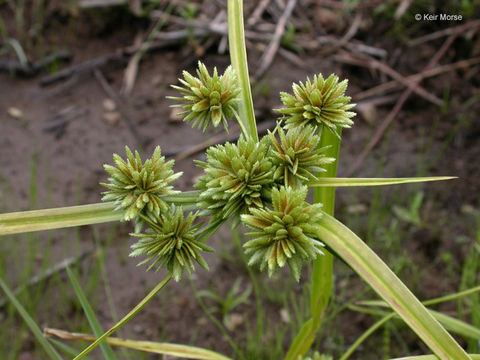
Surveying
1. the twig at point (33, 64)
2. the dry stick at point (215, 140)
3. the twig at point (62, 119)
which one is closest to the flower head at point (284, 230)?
the dry stick at point (215, 140)

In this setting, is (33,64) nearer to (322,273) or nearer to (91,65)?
(91,65)

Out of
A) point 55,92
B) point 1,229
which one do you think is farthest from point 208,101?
point 55,92

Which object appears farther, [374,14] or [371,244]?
[374,14]

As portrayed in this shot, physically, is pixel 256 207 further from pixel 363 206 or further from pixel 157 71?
pixel 157 71

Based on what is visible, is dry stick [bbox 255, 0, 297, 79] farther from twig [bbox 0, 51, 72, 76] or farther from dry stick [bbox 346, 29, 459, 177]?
twig [bbox 0, 51, 72, 76]

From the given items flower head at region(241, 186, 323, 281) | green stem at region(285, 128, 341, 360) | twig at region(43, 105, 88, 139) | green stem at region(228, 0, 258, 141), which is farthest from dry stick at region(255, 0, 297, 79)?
flower head at region(241, 186, 323, 281)
